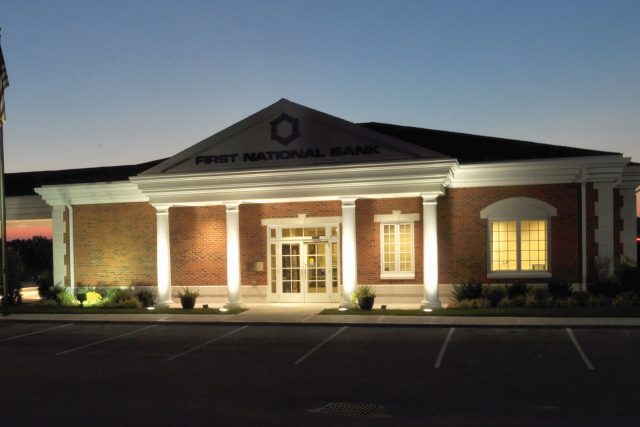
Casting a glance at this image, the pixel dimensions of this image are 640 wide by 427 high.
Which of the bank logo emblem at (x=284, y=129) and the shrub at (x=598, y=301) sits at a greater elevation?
the bank logo emblem at (x=284, y=129)

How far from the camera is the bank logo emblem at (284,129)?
20797 mm

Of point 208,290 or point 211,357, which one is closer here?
point 211,357

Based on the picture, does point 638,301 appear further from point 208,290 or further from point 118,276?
point 118,276

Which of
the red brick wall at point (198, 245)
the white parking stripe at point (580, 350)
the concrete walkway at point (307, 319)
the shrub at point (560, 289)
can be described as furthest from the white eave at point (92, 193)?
the white parking stripe at point (580, 350)

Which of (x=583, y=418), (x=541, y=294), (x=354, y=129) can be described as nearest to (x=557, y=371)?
(x=583, y=418)

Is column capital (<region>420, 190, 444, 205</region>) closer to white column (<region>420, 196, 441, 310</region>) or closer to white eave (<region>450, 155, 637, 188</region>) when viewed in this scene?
white column (<region>420, 196, 441, 310</region>)

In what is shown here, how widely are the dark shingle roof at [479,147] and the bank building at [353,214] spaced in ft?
0.33

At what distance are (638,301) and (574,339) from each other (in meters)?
5.83

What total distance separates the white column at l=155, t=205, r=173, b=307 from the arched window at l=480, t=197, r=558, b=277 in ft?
34.6

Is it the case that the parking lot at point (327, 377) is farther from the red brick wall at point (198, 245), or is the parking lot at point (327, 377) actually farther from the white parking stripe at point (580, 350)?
the red brick wall at point (198, 245)

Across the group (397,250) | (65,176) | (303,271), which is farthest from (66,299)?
(397,250)

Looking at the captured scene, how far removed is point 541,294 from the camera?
19781mm

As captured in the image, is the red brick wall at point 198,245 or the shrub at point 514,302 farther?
the red brick wall at point 198,245

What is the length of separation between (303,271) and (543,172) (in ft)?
28.6
